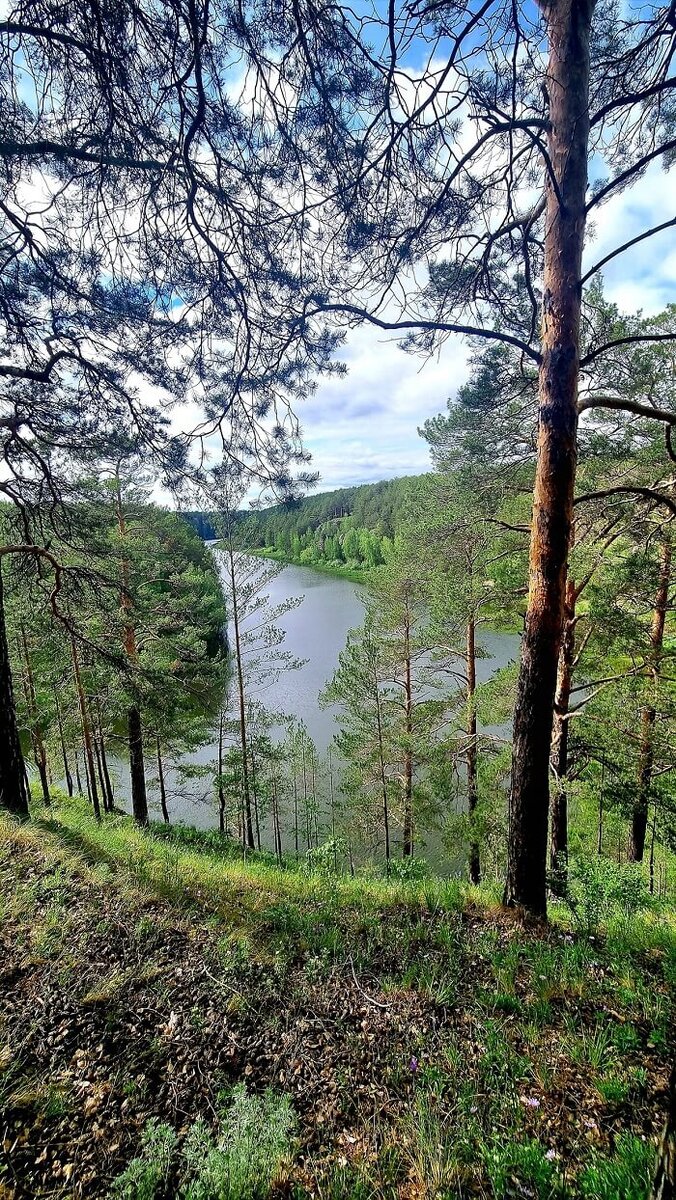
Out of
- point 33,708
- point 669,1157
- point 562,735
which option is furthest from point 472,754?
point 33,708

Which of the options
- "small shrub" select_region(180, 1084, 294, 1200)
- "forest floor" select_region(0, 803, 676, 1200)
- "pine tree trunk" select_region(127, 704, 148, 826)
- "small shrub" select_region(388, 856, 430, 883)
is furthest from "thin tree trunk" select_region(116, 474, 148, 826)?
"small shrub" select_region(180, 1084, 294, 1200)

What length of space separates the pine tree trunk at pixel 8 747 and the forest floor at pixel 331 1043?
4.70ft

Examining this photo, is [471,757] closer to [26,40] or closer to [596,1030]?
[596,1030]

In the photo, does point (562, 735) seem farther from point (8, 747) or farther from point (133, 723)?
point (133, 723)

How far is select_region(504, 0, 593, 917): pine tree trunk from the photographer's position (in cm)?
220

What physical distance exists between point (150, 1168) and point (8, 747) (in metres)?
3.82

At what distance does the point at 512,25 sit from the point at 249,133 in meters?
1.23

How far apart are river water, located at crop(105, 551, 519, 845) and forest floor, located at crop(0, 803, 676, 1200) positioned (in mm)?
6137

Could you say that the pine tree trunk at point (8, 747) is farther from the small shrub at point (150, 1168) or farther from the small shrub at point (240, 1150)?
the small shrub at point (240, 1150)

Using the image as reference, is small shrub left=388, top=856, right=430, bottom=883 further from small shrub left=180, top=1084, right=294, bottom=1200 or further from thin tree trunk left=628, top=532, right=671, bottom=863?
small shrub left=180, top=1084, right=294, bottom=1200

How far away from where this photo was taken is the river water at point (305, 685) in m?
13.9

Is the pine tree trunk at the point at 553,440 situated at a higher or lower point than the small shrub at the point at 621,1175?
higher

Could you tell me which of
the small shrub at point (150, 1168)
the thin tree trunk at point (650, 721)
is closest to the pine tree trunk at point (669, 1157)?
the small shrub at point (150, 1168)

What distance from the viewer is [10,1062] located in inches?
63.8
